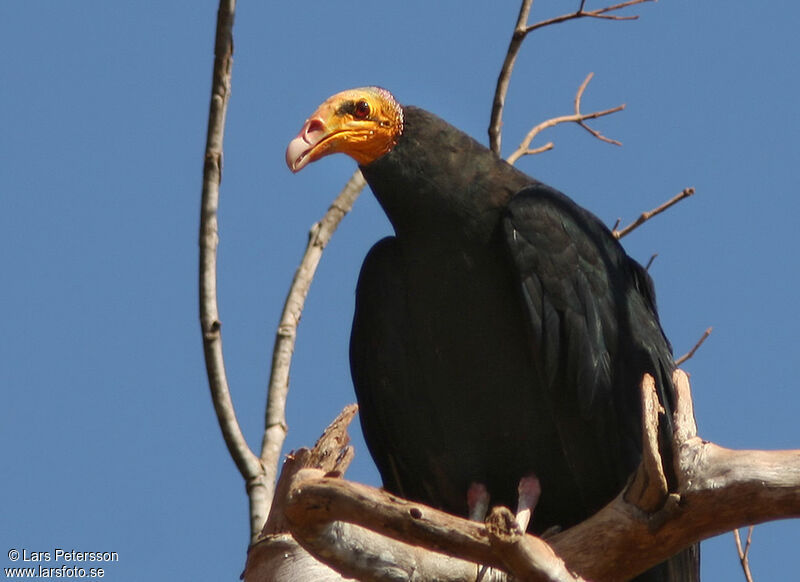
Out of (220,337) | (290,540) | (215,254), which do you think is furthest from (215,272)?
(290,540)

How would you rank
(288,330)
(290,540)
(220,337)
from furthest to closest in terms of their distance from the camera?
(288,330) → (220,337) → (290,540)

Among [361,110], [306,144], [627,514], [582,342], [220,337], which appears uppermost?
[361,110]

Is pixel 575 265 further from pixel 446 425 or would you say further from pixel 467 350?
pixel 446 425

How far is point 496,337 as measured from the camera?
5.10 meters

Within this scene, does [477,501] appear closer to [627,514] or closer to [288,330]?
[288,330]

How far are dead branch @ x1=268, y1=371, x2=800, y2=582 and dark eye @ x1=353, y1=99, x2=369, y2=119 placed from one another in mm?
1915

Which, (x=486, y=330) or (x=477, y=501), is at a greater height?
(x=486, y=330)

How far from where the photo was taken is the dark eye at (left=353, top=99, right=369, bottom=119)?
5.34 m

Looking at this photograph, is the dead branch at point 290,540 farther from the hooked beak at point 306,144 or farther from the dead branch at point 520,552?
the hooked beak at point 306,144

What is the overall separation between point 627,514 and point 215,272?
7.63 feet

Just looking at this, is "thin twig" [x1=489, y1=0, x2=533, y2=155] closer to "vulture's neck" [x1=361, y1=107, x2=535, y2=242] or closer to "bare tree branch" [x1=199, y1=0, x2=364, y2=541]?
"vulture's neck" [x1=361, y1=107, x2=535, y2=242]

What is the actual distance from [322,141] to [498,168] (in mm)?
761

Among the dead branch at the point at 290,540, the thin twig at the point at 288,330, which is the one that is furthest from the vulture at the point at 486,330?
the dead branch at the point at 290,540

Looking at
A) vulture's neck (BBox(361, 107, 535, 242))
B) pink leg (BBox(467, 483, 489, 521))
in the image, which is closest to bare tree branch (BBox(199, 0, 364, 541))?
vulture's neck (BBox(361, 107, 535, 242))
